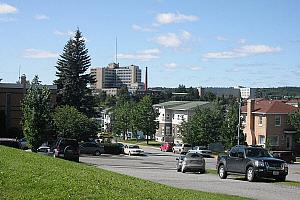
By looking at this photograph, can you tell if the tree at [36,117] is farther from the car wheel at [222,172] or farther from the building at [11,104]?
the building at [11,104]

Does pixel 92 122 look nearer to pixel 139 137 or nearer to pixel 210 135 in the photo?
pixel 210 135

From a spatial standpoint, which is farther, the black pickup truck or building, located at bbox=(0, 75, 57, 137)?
building, located at bbox=(0, 75, 57, 137)

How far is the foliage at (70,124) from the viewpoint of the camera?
58.5 metres

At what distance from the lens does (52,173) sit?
1265 centimetres

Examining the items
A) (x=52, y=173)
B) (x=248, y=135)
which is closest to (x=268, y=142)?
(x=248, y=135)

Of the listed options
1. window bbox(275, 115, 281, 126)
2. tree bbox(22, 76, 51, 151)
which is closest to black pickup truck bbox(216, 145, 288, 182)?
tree bbox(22, 76, 51, 151)

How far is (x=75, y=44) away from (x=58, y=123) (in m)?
19.7

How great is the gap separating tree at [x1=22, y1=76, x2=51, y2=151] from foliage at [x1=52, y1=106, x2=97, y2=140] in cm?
1362

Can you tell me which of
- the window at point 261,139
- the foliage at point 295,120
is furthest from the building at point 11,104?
the foliage at point 295,120

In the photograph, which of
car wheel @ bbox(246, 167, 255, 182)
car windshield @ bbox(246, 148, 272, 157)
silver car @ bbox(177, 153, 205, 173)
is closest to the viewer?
car wheel @ bbox(246, 167, 255, 182)

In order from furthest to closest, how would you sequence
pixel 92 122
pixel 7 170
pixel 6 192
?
pixel 92 122
pixel 7 170
pixel 6 192

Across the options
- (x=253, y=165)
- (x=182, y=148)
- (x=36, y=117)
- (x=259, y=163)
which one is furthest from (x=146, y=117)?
(x=259, y=163)

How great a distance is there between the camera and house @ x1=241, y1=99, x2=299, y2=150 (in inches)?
2896

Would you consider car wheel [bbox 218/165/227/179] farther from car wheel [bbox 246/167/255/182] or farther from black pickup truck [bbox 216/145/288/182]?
car wheel [bbox 246/167/255/182]
